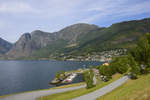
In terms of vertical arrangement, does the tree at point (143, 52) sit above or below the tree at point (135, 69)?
above

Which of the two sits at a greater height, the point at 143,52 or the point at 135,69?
the point at 143,52

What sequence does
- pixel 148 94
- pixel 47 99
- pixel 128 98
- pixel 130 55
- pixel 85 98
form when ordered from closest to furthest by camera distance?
pixel 148 94 < pixel 128 98 < pixel 85 98 < pixel 47 99 < pixel 130 55

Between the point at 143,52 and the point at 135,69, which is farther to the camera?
the point at 143,52

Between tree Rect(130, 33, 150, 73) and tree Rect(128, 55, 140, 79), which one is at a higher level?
tree Rect(130, 33, 150, 73)

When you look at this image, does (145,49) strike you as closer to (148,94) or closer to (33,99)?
(148,94)

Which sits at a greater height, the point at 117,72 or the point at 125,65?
the point at 125,65

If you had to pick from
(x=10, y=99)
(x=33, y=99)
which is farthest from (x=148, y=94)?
(x=10, y=99)

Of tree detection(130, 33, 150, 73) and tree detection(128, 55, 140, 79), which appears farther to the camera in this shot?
tree detection(130, 33, 150, 73)

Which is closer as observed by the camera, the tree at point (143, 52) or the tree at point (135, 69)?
the tree at point (135, 69)

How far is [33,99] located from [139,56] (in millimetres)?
38950

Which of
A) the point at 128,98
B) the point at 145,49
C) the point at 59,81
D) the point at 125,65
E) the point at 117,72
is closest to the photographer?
the point at 128,98

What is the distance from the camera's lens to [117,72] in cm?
7550

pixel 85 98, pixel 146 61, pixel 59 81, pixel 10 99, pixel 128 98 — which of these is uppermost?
pixel 146 61

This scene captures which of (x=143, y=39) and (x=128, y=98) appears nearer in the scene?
(x=128, y=98)
